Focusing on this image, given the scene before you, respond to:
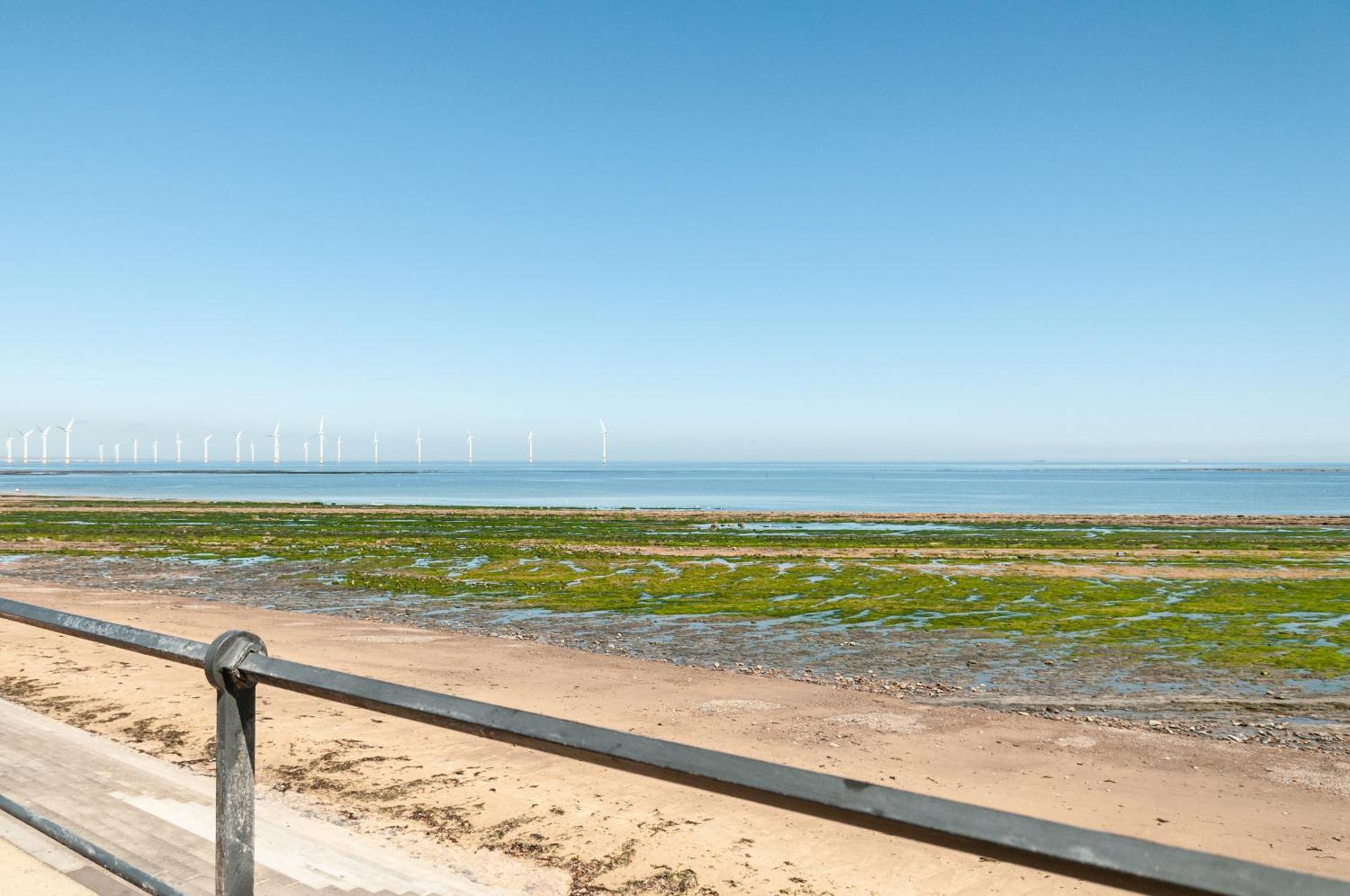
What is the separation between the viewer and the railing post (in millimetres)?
2666

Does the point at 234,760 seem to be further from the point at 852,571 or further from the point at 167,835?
the point at 852,571

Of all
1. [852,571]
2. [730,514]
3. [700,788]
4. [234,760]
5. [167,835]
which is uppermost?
[700,788]

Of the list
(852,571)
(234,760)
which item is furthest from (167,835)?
(852,571)

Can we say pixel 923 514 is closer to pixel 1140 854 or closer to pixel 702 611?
pixel 702 611

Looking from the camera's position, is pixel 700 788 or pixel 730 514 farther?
pixel 730 514

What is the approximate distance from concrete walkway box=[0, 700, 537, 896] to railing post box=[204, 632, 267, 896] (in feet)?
4.23

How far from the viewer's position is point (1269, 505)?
81.4 meters

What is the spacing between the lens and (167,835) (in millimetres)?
5023

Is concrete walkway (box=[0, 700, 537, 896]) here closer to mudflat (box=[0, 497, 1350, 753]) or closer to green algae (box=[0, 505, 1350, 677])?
mudflat (box=[0, 497, 1350, 753])

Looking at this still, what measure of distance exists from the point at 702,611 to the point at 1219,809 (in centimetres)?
1362

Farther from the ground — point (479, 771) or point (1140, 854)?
point (1140, 854)

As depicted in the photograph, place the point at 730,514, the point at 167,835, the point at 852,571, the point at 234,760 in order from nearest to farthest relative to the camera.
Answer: the point at 234,760 → the point at 167,835 → the point at 852,571 → the point at 730,514

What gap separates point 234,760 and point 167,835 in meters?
2.87

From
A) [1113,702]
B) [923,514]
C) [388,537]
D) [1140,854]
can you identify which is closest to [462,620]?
[1113,702]
